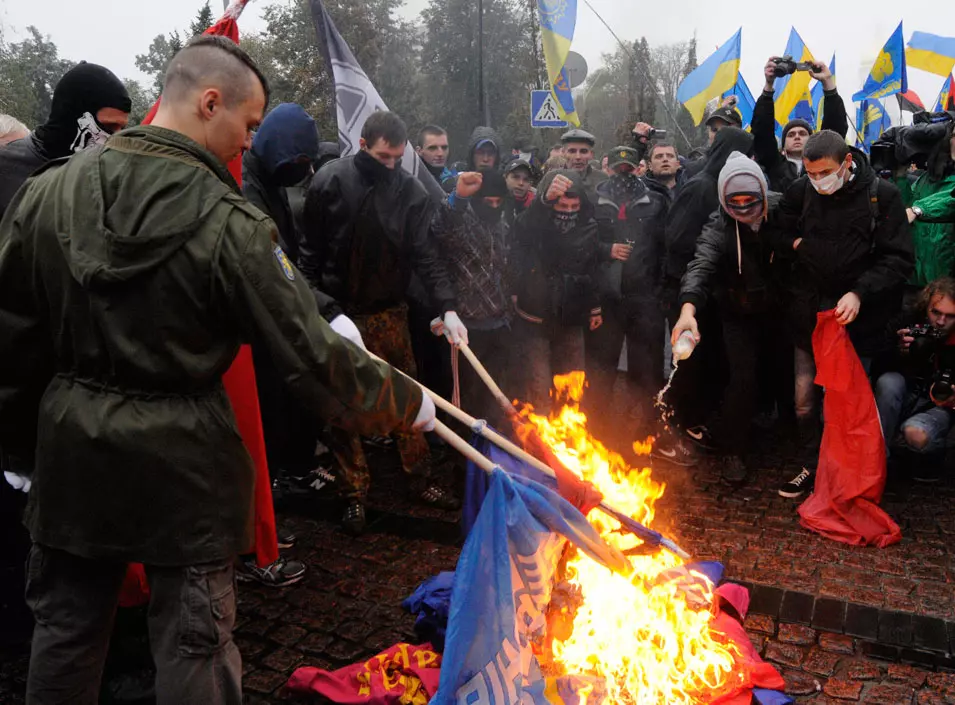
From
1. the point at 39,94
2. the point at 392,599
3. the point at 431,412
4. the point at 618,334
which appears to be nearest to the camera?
the point at 431,412

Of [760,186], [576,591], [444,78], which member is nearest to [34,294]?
[576,591]

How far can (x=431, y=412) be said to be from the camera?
263 centimetres

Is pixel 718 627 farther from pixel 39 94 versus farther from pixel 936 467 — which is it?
pixel 39 94

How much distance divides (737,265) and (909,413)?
1.64 m

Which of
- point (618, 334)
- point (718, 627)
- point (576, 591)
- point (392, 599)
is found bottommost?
point (392, 599)

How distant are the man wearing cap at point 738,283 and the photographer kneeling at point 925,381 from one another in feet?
2.89

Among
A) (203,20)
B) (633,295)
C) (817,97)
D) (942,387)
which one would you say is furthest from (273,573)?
(203,20)

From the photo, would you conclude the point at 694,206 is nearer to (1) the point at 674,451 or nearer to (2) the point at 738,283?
(2) the point at 738,283

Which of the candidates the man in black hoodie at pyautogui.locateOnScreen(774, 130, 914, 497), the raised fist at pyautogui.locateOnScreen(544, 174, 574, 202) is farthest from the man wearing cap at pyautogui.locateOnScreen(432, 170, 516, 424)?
the man in black hoodie at pyautogui.locateOnScreen(774, 130, 914, 497)

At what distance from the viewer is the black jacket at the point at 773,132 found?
21.4 ft

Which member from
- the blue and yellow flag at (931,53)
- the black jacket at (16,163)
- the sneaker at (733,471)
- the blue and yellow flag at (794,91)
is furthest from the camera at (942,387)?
the blue and yellow flag at (931,53)

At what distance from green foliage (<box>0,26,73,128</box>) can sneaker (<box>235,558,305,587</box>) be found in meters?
29.9

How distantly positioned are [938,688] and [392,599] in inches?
102

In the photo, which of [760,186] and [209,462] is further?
[760,186]
